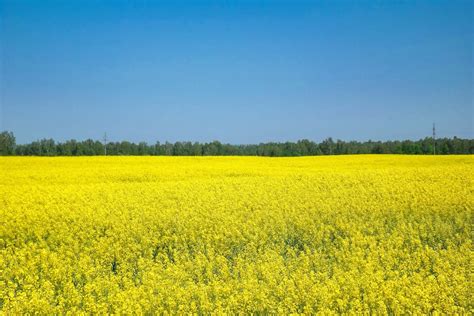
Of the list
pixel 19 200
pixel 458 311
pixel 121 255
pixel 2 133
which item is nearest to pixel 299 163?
pixel 19 200

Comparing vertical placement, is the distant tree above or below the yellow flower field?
above

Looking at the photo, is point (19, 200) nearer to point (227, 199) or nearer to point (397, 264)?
point (227, 199)

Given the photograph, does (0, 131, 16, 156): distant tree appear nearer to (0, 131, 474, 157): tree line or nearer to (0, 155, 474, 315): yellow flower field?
(0, 131, 474, 157): tree line

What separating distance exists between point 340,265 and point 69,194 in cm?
1085

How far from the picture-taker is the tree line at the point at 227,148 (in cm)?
7756

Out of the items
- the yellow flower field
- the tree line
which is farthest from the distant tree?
the yellow flower field

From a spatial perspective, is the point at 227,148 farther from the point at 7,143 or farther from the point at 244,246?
the point at 244,246

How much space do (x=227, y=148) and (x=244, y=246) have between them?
7164 cm

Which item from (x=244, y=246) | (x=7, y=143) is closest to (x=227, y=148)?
(x=7, y=143)

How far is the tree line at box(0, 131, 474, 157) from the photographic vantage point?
77.6 metres

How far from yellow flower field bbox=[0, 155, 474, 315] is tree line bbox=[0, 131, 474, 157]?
5796 centimetres

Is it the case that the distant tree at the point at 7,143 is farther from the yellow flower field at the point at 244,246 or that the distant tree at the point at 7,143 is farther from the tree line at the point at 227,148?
the yellow flower field at the point at 244,246

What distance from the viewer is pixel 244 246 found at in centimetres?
1173

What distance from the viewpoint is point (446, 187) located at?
1898 cm
